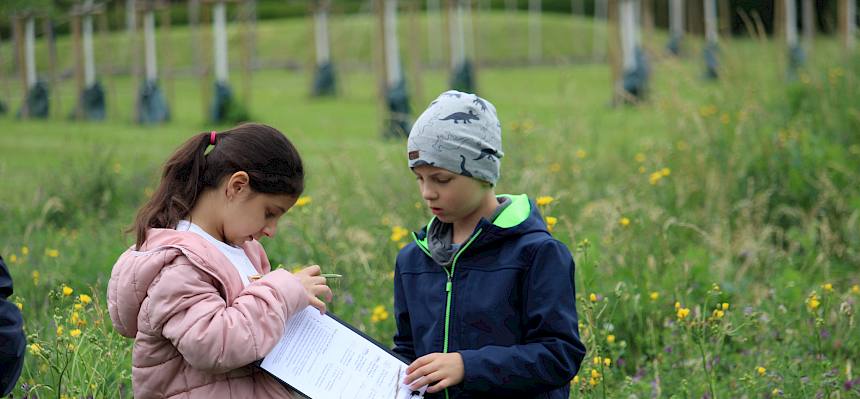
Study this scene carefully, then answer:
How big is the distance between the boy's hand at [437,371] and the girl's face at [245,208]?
498mm

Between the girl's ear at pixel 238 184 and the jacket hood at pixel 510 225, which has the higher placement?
the girl's ear at pixel 238 184

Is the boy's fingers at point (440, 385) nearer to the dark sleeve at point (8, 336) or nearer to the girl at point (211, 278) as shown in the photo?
Answer: the girl at point (211, 278)

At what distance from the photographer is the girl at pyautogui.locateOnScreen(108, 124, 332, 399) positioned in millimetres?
2453

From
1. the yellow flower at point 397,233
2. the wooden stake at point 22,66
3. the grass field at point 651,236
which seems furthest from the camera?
the wooden stake at point 22,66

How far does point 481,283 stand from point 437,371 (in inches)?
10.0

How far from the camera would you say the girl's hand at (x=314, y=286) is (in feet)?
8.65

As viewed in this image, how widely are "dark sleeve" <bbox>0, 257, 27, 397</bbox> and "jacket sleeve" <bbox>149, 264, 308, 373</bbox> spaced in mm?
477

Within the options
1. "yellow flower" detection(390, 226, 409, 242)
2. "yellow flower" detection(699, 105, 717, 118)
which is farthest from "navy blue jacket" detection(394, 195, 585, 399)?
"yellow flower" detection(699, 105, 717, 118)

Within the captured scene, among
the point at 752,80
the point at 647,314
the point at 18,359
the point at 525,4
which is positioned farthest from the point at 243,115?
the point at 525,4

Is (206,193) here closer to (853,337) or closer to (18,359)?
(18,359)

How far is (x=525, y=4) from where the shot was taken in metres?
42.0

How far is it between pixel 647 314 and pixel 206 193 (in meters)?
2.41

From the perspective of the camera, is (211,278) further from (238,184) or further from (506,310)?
(506,310)

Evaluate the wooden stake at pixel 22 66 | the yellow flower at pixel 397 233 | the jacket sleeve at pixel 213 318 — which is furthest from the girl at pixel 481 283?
the wooden stake at pixel 22 66
